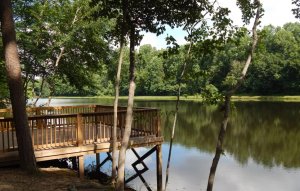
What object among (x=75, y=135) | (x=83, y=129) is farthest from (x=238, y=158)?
(x=75, y=135)

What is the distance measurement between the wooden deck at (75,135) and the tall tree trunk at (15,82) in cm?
86

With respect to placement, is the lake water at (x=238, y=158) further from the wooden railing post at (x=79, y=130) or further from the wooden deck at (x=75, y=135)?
the wooden railing post at (x=79, y=130)

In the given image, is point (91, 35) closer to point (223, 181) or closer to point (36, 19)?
point (36, 19)

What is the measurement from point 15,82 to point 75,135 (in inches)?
167

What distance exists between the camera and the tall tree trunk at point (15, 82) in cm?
944

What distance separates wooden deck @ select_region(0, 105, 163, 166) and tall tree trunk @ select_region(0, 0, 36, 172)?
859mm

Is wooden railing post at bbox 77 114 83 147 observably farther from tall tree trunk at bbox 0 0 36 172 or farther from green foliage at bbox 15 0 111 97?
green foliage at bbox 15 0 111 97

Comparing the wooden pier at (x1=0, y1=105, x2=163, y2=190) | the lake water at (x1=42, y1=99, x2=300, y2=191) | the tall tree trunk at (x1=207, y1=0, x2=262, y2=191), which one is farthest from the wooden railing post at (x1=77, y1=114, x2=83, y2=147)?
the tall tree trunk at (x1=207, y1=0, x2=262, y2=191)

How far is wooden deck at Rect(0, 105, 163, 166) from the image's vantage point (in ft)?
36.2

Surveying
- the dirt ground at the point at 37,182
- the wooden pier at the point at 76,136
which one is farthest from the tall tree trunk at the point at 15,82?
the wooden pier at the point at 76,136

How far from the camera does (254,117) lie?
139 ft

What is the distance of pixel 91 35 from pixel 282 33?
275ft

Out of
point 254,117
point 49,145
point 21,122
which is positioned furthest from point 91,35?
point 254,117

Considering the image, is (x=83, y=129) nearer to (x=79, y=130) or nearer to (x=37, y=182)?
(x=79, y=130)
